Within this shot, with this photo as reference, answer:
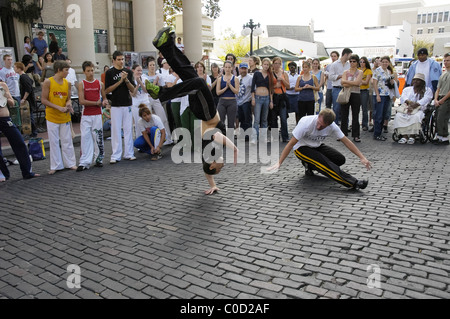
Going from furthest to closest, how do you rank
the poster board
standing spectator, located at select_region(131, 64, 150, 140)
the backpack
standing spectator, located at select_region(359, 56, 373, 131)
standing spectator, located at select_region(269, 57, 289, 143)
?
the poster board
standing spectator, located at select_region(359, 56, 373, 131)
standing spectator, located at select_region(269, 57, 289, 143)
standing spectator, located at select_region(131, 64, 150, 140)
the backpack

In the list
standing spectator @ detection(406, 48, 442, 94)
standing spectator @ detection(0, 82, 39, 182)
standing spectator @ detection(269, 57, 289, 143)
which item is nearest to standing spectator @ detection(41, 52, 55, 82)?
standing spectator @ detection(0, 82, 39, 182)

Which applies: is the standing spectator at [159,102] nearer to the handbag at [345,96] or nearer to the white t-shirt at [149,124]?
the white t-shirt at [149,124]

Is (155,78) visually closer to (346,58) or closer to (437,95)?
(346,58)

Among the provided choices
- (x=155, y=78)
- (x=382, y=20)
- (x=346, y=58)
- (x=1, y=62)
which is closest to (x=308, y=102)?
(x=346, y=58)

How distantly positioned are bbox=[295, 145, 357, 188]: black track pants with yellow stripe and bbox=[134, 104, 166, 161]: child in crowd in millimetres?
3335

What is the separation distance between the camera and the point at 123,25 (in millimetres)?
21281

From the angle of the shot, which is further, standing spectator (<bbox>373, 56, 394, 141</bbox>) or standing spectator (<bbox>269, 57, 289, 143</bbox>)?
standing spectator (<bbox>373, 56, 394, 141</bbox>)

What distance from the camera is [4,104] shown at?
23.4ft

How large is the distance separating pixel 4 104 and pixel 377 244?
645 centimetres

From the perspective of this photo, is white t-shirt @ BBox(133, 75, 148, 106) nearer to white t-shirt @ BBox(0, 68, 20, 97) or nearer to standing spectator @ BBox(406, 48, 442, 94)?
white t-shirt @ BBox(0, 68, 20, 97)

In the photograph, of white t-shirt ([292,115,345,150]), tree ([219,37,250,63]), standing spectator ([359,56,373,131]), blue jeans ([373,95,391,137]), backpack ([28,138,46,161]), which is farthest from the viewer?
tree ([219,37,250,63])

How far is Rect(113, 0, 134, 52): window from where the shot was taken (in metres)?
21.0

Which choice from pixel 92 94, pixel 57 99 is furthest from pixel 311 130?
pixel 57 99

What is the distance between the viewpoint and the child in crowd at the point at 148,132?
8930mm
